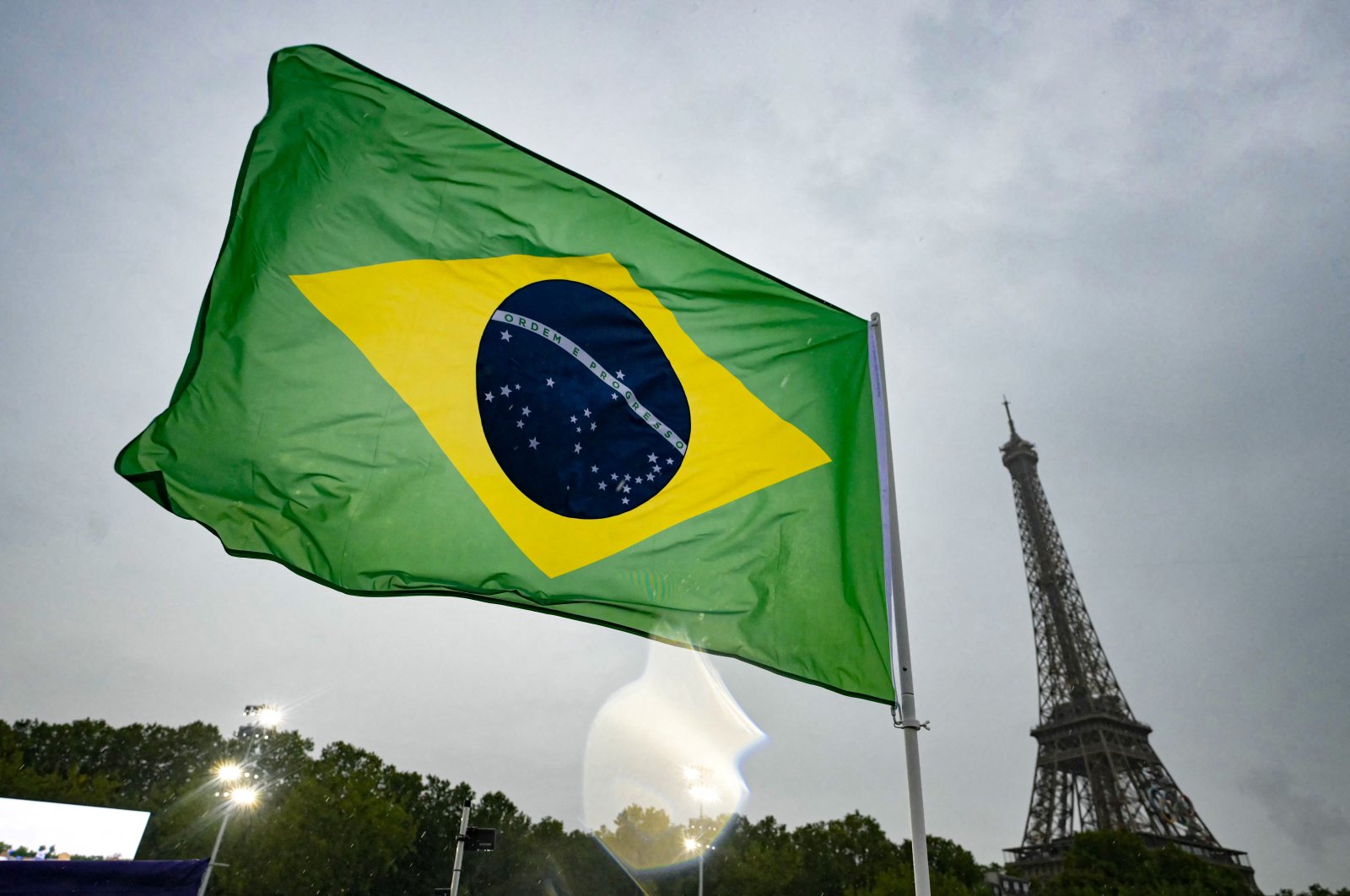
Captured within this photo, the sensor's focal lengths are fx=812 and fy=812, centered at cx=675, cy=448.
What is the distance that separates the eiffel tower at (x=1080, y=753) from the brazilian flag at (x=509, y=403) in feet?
Answer: 163

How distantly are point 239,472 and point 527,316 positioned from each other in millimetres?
1871

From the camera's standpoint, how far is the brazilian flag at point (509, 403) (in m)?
4.36

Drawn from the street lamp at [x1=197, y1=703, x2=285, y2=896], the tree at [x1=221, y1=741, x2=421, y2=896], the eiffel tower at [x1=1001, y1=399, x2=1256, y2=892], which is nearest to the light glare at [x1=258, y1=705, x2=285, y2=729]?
the street lamp at [x1=197, y1=703, x2=285, y2=896]

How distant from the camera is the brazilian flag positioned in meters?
4.36

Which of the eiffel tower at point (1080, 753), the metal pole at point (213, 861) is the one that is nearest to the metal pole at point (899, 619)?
the metal pole at point (213, 861)

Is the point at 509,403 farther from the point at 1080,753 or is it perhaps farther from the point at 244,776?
the point at 1080,753

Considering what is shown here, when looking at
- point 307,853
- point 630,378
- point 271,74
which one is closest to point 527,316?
point 630,378

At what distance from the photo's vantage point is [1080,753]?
52.8 metres

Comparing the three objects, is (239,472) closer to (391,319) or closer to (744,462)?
(391,319)

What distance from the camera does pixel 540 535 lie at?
4645 millimetres

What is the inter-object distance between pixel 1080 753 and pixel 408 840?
1641 inches

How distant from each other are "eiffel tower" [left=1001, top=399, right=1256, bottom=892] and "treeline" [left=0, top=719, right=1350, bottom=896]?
4.67m

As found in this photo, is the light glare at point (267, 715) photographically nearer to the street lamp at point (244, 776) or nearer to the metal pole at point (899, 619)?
the street lamp at point (244, 776)

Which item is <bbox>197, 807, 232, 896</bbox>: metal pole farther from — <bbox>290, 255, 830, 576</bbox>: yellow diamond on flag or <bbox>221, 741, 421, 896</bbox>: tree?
<bbox>221, 741, 421, 896</bbox>: tree
